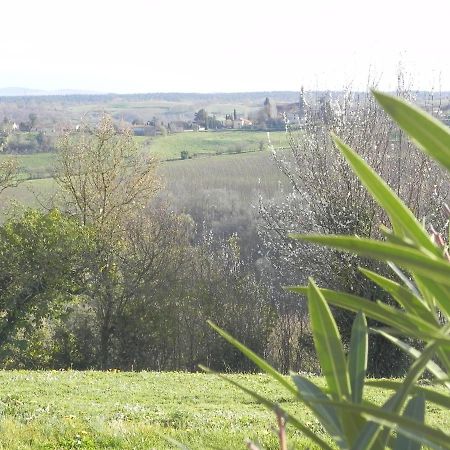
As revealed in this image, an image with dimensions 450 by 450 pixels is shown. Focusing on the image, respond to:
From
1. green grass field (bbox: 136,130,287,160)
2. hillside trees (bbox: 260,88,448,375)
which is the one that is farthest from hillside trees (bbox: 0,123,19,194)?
green grass field (bbox: 136,130,287,160)

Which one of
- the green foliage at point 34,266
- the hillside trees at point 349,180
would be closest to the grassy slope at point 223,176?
the green foliage at point 34,266

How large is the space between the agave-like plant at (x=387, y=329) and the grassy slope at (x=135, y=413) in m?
1.19

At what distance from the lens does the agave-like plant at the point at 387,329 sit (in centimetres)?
58

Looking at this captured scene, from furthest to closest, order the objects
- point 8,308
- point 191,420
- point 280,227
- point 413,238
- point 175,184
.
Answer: point 175,184 → point 8,308 → point 280,227 → point 191,420 → point 413,238

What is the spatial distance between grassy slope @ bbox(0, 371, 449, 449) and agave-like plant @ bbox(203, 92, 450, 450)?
1.19 meters

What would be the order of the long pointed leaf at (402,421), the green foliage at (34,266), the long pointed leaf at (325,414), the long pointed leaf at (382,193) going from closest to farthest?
the long pointed leaf at (402,421) → the long pointed leaf at (382,193) → the long pointed leaf at (325,414) → the green foliage at (34,266)

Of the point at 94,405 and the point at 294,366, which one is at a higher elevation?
the point at 94,405

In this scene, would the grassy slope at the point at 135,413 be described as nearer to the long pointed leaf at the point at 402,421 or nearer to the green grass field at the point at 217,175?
the long pointed leaf at the point at 402,421

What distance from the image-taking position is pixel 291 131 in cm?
1339

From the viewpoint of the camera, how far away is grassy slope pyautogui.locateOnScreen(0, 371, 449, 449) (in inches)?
198

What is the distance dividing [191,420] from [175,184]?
4317cm

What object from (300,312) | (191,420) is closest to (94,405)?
(191,420)

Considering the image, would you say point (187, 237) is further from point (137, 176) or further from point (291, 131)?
point (291, 131)

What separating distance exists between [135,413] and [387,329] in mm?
6111
